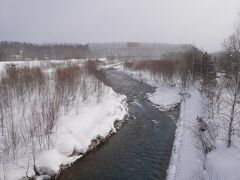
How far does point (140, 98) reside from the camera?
3569 centimetres

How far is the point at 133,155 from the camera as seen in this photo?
16281mm

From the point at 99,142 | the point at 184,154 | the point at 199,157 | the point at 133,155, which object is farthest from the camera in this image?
the point at 99,142

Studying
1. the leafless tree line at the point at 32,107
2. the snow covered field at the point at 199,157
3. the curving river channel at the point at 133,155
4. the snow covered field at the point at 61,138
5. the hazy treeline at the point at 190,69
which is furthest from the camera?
the hazy treeline at the point at 190,69

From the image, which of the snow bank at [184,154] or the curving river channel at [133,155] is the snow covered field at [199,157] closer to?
the snow bank at [184,154]

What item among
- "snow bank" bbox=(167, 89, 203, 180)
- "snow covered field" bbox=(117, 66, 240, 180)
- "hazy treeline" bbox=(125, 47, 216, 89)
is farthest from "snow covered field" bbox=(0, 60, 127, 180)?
"hazy treeline" bbox=(125, 47, 216, 89)

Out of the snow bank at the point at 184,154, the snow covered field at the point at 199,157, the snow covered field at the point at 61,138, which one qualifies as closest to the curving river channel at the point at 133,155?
the snow bank at the point at 184,154

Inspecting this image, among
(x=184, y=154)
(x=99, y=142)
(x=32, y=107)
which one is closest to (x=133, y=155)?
(x=99, y=142)

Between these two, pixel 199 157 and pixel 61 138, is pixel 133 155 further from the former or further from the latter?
pixel 61 138

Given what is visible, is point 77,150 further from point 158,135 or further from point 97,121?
point 158,135

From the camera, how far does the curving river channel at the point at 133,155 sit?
13773 millimetres

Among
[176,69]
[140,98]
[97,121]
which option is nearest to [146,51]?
[176,69]

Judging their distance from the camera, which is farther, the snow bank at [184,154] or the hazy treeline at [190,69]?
the hazy treeline at [190,69]

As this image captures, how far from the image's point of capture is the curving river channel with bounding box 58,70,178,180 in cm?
1377

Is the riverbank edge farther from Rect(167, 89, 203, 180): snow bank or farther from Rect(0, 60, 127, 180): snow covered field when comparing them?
Rect(167, 89, 203, 180): snow bank
